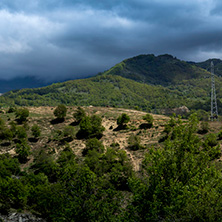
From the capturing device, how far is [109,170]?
65.8m

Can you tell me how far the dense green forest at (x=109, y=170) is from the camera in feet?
61.5

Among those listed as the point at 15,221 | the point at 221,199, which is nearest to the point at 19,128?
the point at 15,221

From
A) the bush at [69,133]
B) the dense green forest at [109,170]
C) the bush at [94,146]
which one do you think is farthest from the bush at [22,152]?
the bush at [94,146]

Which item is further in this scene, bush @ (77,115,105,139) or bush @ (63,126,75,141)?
bush @ (77,115,105,139)

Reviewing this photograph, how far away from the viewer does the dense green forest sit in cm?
1875

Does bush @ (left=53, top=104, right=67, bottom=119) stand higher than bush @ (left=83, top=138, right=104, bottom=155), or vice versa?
bush @ (left=53, top=104, right=67, bottom=119)

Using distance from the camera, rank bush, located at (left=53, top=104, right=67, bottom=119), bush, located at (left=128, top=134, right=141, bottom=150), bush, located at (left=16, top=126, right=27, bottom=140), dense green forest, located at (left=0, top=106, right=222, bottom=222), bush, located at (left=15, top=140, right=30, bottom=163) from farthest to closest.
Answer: bush, located at (left=53, top=104, right=67, bottom=119) → bush, located at (left=16, top=126, right=27, bottom=140) → bush, located at (left=128, top=134, right=141, bottom=150) → bush, located at (left=15, top=140, right=30, bottom=163) → dense green forest, located at (left=0, top=106, right=222, bottom=222)

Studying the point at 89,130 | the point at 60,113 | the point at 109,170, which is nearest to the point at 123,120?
the point at 89,130

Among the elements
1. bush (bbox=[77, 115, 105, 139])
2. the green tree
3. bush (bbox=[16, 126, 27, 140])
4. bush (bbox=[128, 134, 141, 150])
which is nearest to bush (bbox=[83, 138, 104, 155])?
bush (bbox=[77, 115, 105, 139])

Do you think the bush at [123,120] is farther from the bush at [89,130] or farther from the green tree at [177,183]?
the green tree at [177,183]

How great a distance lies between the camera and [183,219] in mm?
16766

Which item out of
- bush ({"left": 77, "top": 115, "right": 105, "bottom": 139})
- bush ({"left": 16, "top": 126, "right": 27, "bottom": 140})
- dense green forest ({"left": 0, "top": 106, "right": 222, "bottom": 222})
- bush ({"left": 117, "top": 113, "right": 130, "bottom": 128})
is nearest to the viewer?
dense green forest ({"left": 0, "top": 106, "right": 222, "bottom": 222})

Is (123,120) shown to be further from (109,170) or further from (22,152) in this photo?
(22,152)

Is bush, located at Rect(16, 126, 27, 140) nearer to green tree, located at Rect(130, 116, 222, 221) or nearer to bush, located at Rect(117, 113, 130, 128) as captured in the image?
bush, located at Rect(117, 113, 130, 128)
